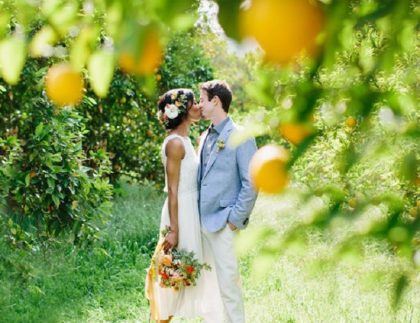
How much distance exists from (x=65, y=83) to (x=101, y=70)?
130 mm

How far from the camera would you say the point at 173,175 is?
407 cm

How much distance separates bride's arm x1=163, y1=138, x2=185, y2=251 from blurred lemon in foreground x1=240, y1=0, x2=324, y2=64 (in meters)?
3.34

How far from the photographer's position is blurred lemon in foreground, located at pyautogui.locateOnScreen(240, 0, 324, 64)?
672mm

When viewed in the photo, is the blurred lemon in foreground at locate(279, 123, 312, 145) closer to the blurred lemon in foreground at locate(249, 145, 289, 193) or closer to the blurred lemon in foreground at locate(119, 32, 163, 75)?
the blurred lemon in foreground at locate(249, 145, 289, 193)

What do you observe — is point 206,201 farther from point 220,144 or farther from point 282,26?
point 282,26

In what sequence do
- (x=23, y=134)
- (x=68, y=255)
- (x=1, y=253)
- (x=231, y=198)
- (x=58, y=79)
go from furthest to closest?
(x=68, y=255)
(x=23, y=134)
(x=1, y=253)
(x=231, y=198)
(x=58, y=79)

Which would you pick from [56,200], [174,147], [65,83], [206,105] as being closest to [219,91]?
[206,105]

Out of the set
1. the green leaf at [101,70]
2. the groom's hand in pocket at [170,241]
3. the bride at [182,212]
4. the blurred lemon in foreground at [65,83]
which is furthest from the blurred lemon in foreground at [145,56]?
the groom's hand in pocket at [170,241]

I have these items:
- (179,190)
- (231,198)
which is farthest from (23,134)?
(231,198)

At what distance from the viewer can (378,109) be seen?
98 cm

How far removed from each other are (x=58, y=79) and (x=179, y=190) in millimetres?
3380

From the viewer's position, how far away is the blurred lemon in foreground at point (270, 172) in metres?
0.85

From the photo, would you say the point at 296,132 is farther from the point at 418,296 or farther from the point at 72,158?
the point at 418,296

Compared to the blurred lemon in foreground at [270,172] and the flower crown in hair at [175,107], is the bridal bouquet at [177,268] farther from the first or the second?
the blurred lemon in foreground at [270,172]
